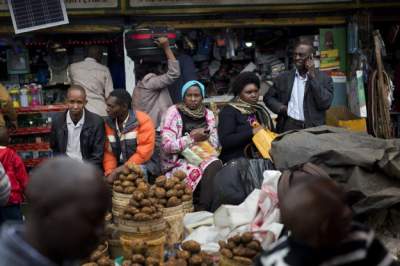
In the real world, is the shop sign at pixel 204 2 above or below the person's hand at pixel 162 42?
above

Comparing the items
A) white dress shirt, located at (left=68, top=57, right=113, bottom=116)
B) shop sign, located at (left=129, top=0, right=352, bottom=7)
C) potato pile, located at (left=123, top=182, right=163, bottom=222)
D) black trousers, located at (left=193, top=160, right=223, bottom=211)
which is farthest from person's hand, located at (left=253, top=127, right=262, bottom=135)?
shop sign, located at (left=129, top=0, right=352, bottom=7)

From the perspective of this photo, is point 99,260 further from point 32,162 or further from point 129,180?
point 32,162

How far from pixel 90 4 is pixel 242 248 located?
16.7 ft

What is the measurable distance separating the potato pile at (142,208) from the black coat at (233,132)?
1.24 m

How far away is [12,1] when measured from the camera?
8.18 meters

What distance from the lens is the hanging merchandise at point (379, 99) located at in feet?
26.0

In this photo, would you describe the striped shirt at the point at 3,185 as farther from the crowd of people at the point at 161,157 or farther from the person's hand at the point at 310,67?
the person's hand at the point at 310,67

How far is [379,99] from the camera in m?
8.10

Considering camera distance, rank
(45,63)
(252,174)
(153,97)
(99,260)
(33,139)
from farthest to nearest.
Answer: (45,63) → (33,139) → (153,97) → (252,174) → (99,260)

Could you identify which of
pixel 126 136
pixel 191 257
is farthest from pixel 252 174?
pixel 126 136

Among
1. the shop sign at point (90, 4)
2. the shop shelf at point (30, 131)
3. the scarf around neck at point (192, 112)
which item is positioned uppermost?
the shop sign at point (90, 4)

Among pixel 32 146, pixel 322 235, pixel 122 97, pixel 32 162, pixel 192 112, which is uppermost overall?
pixel 322 235

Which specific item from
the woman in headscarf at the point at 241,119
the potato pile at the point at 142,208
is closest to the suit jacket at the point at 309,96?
the woman in headscarf at the point at 241,119

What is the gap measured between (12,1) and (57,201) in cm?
683
